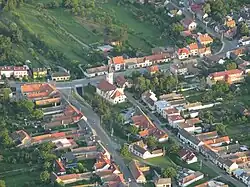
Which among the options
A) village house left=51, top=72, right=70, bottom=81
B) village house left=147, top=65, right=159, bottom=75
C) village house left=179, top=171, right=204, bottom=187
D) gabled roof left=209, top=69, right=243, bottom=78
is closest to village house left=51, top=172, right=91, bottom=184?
village house left=179, top=171, right=204, bottom=187

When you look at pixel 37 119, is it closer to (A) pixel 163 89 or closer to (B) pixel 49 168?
(B) pixel 49 168

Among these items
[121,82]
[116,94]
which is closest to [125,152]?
[116,94]

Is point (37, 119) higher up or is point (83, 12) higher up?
point (83, 12)

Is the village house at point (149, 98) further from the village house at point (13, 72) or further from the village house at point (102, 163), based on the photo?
the village house at point (13, 72)

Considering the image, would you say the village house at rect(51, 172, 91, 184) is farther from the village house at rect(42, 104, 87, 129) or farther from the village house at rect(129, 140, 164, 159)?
the village house at rect(42, 104, 87, 129)

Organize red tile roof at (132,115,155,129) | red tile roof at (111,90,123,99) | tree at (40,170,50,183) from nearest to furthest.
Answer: tree at (40,170,50,183) < red tile roof at (132,115,155,129) < red tile roof at (111,90,123,99)

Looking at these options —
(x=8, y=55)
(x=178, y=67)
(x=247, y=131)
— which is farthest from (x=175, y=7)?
(x=247, y=131)

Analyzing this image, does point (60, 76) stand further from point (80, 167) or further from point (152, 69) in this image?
point (80, 167)
